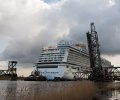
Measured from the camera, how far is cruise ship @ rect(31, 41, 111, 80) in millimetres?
131750

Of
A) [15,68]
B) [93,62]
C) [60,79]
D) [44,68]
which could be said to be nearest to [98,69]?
[93,62]

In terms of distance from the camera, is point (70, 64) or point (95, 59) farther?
point (70, 64)

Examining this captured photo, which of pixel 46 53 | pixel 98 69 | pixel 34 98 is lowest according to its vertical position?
pixel 34 98

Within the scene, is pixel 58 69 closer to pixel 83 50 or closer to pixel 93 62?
pixel 93 62

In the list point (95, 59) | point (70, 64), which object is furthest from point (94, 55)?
point (70, 64)

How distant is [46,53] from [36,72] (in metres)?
12.6

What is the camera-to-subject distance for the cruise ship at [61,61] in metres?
132

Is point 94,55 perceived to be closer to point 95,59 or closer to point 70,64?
point 95,59

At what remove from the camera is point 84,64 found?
157 meters

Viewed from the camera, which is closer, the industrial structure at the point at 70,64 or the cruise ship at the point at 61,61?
the industrial structure at the point at 70,64

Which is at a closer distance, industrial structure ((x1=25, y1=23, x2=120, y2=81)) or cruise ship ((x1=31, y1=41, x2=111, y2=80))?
industrial structure ((x1=25, y1=23, x2=120, y2=81))

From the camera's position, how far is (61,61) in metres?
135

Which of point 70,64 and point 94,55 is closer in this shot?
point 94,55

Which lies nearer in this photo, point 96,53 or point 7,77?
point 96,53
